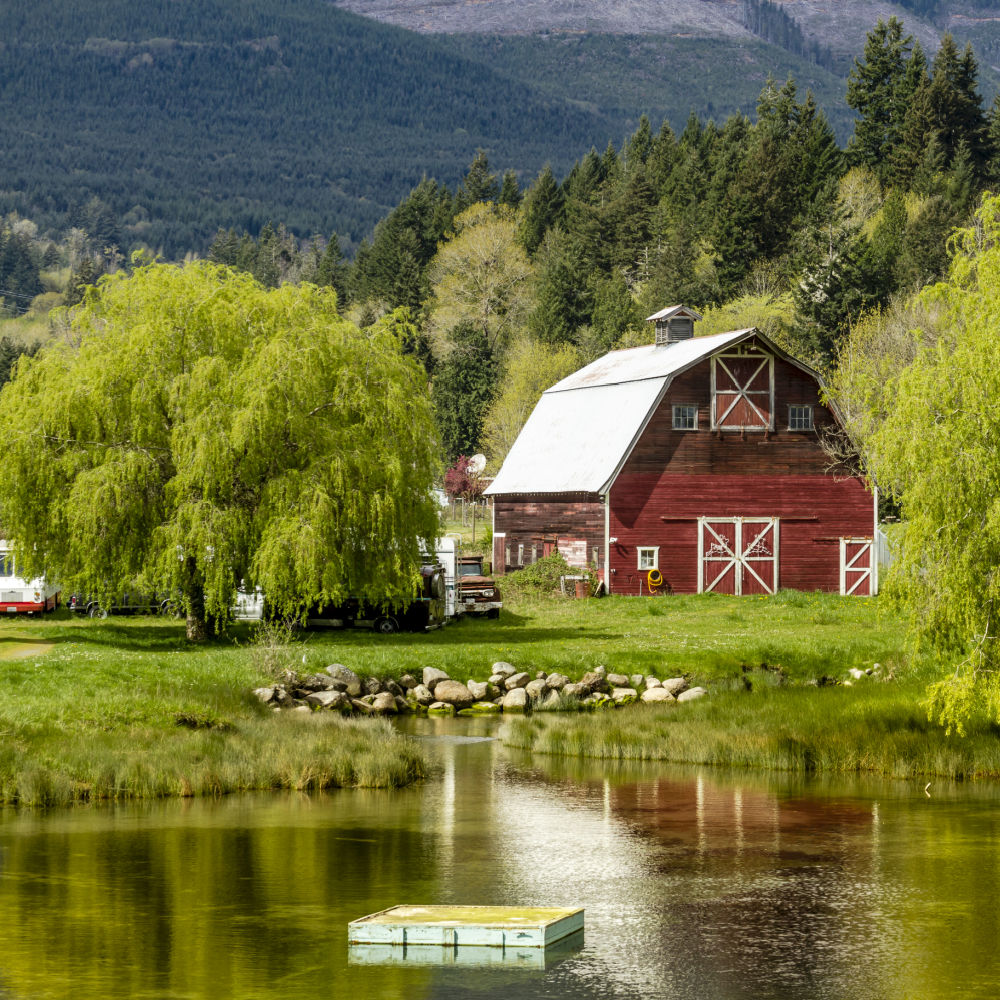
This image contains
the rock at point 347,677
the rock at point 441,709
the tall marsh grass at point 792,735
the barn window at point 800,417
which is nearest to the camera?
the tall marsh grass at point 792,735

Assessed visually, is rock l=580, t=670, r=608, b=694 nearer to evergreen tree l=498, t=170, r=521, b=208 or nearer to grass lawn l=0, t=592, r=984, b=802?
grass lawn l=0, t=592, r=984, b=802

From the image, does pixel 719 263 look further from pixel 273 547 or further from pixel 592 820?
pixel 592 820

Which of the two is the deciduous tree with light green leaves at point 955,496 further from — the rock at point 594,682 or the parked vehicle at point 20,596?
the parked vehicle at point 20,596

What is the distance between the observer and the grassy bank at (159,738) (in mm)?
23078

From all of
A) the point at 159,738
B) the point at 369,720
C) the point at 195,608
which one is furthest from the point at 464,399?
the point at 159,738

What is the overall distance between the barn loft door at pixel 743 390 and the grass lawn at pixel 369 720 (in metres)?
13.4

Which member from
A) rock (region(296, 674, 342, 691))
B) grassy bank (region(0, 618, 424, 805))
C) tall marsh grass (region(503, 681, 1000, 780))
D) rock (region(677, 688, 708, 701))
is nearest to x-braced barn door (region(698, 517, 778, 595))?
rock (region(677, 688, 708, 701))

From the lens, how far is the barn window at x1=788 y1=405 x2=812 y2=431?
53219mm

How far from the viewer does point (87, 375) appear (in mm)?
36375

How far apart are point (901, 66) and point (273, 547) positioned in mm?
96963

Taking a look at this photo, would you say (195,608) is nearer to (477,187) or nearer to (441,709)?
Answer: (441,709)

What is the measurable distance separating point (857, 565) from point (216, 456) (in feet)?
85.0

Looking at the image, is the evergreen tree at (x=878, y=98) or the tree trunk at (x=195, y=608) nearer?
the tree trunk at (x=195, y=608)

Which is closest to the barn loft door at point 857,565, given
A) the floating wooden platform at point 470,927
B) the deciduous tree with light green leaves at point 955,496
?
the deciduous tree with light green leaves at point 955,496
